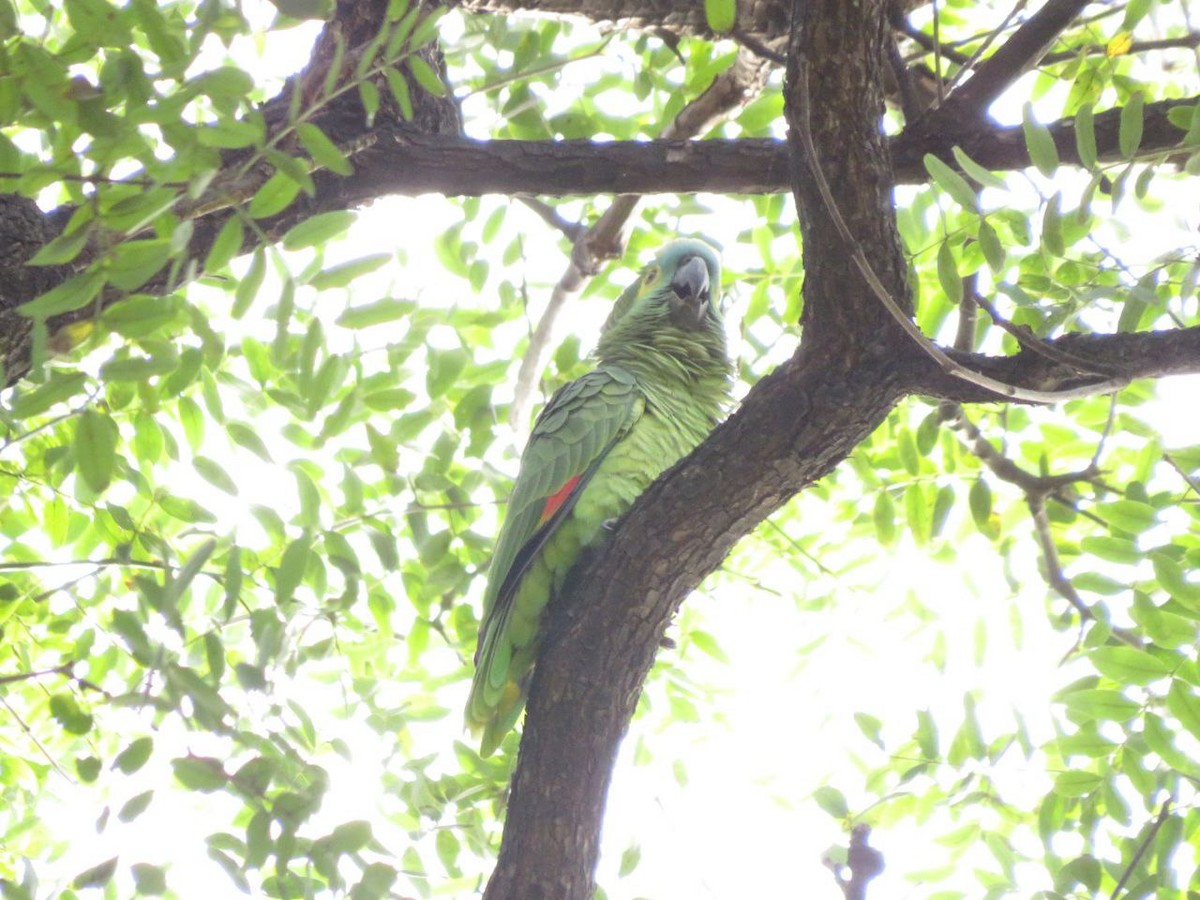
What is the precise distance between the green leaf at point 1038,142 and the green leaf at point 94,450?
5.79 feet

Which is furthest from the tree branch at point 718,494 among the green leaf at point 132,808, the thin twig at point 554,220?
the thin twig at point 554,220

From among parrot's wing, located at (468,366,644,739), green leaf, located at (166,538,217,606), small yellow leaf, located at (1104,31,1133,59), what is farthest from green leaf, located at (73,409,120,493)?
small yellow leaf, located at (1104,31,1133,59)

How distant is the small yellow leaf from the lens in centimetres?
299

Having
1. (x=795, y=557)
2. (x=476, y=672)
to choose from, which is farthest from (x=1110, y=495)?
(x=476, y=672)

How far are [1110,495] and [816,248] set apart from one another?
180 cm

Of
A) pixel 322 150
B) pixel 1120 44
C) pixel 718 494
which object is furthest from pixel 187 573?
pixel 1120 44

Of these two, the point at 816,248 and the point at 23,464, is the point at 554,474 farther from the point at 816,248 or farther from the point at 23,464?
the point at 23,464

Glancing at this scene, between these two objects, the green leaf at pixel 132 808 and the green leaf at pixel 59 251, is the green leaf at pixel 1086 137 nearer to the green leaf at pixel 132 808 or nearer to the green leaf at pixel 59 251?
the green leaf at pixel 59 251

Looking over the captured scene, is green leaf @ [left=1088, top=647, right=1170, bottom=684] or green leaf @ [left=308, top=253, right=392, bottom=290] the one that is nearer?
green leaf @ [left=308, top=253, right=392, bottom=290]

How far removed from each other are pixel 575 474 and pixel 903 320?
136cm

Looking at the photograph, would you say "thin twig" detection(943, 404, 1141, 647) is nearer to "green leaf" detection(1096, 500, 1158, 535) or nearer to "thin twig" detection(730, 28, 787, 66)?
"green leaf" detection(1096, 500, 1158, 535)

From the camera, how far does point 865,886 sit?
169 centimetres

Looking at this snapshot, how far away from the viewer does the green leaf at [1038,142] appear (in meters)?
2.00

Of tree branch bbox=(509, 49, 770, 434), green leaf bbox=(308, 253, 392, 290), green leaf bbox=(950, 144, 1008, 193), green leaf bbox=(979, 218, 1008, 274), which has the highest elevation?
tree branch bbox=(509, 49, 770, 434)
